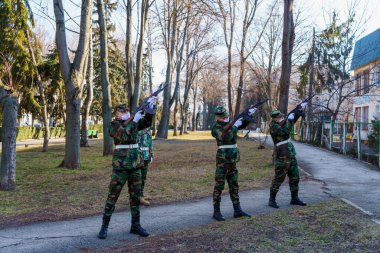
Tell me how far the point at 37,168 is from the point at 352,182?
10.6 m

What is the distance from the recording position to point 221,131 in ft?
23.7

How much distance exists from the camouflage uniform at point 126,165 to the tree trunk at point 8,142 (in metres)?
4.79

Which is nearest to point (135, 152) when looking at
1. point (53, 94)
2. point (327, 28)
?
point (53, 94)

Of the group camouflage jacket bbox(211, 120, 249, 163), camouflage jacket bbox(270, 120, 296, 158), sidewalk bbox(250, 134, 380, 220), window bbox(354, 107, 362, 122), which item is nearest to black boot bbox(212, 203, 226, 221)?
camouflage jacket bbox(211, 120, 249, 163)

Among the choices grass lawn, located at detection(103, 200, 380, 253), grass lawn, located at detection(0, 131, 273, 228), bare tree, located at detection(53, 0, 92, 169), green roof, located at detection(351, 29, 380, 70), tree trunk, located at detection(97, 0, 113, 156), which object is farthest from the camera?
green roof, located at detection(351, 29, 380, 70)

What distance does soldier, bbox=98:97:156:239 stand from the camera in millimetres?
6234

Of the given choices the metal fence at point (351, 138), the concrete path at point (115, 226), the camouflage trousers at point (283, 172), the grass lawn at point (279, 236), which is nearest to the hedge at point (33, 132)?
the metal fence at point (351, 138)

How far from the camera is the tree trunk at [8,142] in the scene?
9977mm

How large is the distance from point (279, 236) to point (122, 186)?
95.2 inches

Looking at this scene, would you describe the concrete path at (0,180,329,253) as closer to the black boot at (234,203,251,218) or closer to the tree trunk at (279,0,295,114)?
the black boot at (234,203,251,218)

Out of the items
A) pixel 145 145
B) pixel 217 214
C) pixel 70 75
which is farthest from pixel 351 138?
pixel 217 214

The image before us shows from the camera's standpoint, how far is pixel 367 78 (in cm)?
3039

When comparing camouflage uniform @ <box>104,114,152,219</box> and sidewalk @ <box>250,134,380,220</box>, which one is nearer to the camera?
camouflage uniform @ <box>104,114,152,219</box>

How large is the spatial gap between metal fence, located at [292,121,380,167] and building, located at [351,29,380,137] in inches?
239
